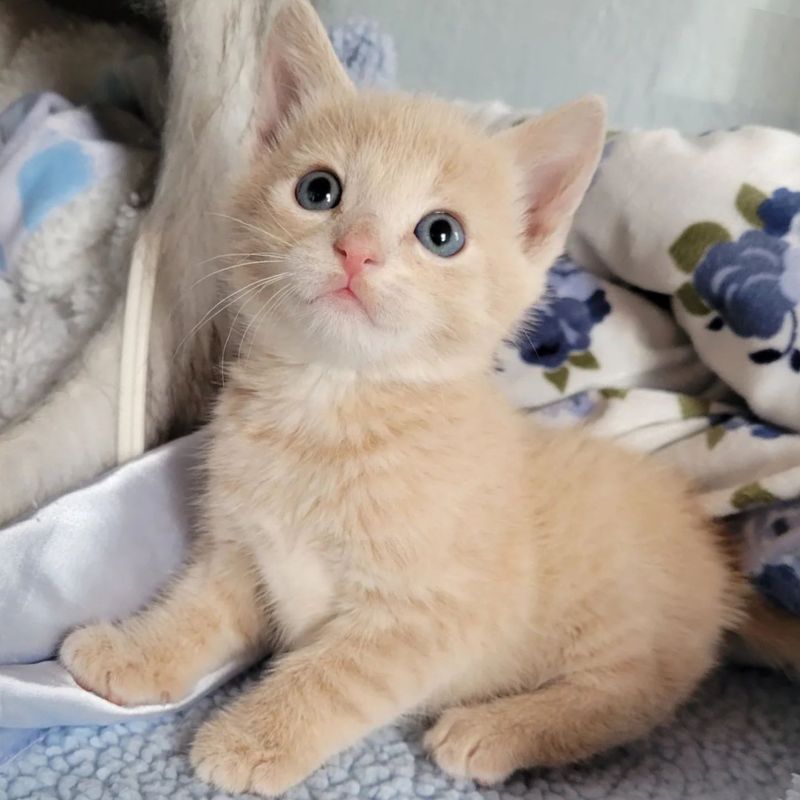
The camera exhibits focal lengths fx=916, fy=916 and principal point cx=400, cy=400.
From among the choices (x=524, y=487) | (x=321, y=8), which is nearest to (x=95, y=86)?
(x=321, y=8)

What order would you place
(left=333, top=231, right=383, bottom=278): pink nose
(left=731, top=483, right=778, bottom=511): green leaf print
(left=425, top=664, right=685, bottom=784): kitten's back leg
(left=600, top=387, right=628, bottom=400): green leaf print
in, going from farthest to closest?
(left=600, top=387, right=628, bottom=400): green leaf print, (left=731, top=483, right=778, bottom=511): green leaf print, (left=425, top=664, right=685, bottom=784): kitten's back leg, (left=333, top=231, right=383, bottom=278): pink nose

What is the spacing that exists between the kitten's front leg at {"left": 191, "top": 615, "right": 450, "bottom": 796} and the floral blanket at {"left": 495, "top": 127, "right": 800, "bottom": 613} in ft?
1.13

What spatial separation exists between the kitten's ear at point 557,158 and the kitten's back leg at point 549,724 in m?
0.42

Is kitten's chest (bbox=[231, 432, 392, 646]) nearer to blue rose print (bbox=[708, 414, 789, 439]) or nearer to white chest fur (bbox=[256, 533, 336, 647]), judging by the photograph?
white chest fur (bbox=[256, 533, 336, 647])

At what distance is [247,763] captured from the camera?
730mm

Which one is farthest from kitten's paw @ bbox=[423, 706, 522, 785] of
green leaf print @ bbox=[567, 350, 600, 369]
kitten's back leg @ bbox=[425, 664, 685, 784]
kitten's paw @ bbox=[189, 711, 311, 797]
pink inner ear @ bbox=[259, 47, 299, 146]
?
pink inner ear @ bbox=[259, 47, 299, 146]

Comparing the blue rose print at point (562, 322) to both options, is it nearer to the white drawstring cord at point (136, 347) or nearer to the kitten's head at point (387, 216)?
the kitten's head at point (387, 216)

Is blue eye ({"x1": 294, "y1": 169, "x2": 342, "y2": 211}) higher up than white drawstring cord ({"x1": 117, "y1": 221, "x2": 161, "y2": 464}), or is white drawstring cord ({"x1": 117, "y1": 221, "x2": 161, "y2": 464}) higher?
blue eye ({"x1": 294, "y1": 169, "x2": 342, "y2": 211})

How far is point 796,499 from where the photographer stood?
36.5 inches

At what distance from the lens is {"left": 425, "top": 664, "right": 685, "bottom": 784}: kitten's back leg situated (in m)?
0.79

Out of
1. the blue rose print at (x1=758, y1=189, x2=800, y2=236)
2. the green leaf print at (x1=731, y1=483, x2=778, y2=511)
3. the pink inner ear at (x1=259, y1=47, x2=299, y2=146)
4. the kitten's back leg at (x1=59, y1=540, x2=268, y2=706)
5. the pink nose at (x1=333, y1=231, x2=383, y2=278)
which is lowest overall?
the kitten's back leg at (x1=59, y1=540, x2=268, y2=706)

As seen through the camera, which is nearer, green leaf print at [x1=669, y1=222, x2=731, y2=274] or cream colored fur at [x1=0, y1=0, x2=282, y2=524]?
cream colored fur at [x1=0, y1=0, x2=282, y2=524]

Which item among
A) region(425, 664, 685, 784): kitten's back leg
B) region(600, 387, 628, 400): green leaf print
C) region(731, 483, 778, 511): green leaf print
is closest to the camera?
region(425, 664, 685, 784): kitten's back leg

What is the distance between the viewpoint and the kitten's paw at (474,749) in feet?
2.58
